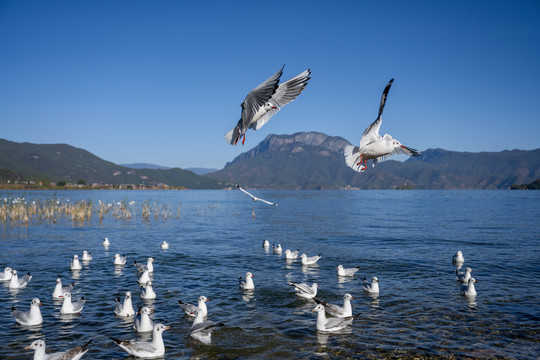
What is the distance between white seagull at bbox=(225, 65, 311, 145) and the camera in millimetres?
7125

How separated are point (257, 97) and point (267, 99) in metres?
0.43

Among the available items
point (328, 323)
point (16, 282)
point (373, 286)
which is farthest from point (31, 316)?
point (373, 286)

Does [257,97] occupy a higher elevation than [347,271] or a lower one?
higher

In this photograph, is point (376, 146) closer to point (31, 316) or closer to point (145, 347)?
point (145, 347)

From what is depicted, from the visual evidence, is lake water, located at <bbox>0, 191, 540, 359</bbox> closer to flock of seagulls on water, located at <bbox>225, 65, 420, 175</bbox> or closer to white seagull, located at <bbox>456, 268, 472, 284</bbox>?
white seagull, located at <bbox>456, 268, 472, 284</bbox>

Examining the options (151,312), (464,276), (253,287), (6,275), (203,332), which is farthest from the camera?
(464,276)

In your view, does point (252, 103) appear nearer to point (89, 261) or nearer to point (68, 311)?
A: point (68, 311)

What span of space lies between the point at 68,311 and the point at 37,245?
58.6 ft

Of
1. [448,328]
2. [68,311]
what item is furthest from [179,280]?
[448,328]

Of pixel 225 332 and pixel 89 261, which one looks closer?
pixel 225 332

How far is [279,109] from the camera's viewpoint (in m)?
7.68

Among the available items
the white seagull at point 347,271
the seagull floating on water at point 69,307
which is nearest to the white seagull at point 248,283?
the white seagull at point 347,271

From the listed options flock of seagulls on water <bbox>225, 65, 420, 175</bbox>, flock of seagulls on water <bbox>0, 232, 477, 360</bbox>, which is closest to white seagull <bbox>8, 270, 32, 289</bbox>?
flock of seagulls on water <bbox>0, 232, 477, 360</bbox>

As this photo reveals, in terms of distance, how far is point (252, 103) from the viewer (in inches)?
297
